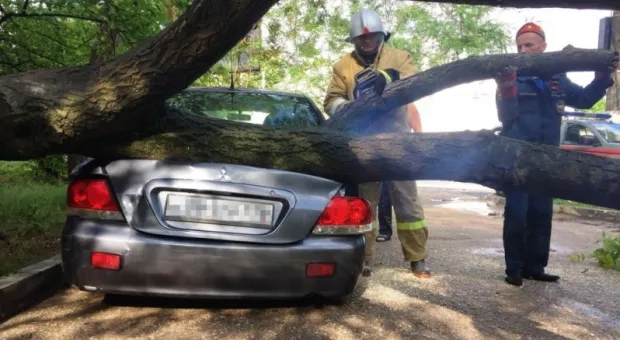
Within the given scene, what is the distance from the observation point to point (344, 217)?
3.14 meters

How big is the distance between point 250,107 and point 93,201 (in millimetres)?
1634

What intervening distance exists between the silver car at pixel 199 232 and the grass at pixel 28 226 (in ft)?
4.30

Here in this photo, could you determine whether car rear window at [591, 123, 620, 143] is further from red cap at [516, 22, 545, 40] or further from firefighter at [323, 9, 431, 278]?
firefighter at [323, 9, 431, 278]

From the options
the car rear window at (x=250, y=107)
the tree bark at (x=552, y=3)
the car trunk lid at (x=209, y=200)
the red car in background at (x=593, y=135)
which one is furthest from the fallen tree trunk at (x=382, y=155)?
the red car in background at (x=593, y=135)

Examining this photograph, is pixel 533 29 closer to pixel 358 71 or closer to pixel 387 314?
pixel 358 71

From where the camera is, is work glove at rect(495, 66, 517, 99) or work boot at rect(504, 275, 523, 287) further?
work boot at rect(504, 275, 523, 287)

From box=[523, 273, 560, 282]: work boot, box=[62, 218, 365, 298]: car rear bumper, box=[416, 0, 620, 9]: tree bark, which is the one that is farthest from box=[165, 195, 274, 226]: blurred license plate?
box=[523, 273, 560, 282]: work boot

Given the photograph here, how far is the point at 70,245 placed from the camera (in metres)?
2.99

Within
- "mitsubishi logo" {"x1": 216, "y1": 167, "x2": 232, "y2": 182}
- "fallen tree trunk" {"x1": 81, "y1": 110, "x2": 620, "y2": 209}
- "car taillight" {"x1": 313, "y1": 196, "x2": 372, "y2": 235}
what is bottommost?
"car taillight" {"x1": 313, "y1": 196, "x2": 372, "y2": 235}

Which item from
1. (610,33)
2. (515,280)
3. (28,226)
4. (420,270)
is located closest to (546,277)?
(515,280)

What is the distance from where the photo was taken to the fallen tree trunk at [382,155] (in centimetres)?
263

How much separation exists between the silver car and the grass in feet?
4.30

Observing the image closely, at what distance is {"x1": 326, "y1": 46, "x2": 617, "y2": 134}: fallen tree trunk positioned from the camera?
9.50 ft

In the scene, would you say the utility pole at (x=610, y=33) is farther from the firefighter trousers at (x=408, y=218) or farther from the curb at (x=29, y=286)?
the curb at (x=29, y=286)
